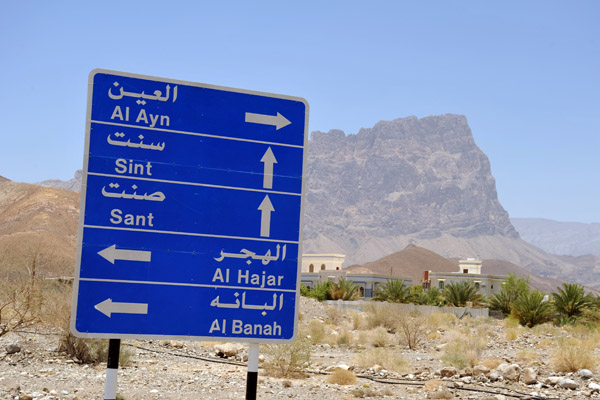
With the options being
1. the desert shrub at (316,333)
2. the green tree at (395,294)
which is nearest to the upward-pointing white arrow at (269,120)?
the desert shrub at (316,333)

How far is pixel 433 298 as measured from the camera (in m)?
44.9

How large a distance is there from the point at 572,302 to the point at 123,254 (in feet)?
111

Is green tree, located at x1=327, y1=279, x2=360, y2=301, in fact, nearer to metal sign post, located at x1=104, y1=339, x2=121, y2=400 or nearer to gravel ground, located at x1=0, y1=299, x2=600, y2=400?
gravel ground, located at x1=0, y1=299, x2=600, y2=400

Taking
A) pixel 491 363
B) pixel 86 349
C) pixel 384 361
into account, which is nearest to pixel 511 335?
pixel 491 363

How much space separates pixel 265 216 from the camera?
13.0ft

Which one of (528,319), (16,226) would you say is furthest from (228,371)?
(16,226)

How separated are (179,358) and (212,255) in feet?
42.7

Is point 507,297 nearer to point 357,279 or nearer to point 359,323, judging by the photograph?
point 359,323

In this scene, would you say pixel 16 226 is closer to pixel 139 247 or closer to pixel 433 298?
pixel 433 298

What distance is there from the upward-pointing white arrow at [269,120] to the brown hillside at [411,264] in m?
144

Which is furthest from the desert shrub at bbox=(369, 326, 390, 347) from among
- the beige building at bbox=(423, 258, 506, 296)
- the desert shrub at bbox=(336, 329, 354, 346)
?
the beige building at bbox=(423, 258, 506, 296)

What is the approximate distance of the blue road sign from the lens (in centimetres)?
366

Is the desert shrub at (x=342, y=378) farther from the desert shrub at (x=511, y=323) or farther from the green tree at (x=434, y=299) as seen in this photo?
the green tree at (x=434, y=299)

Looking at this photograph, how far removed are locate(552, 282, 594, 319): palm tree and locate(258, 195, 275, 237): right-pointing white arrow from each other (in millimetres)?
32380
